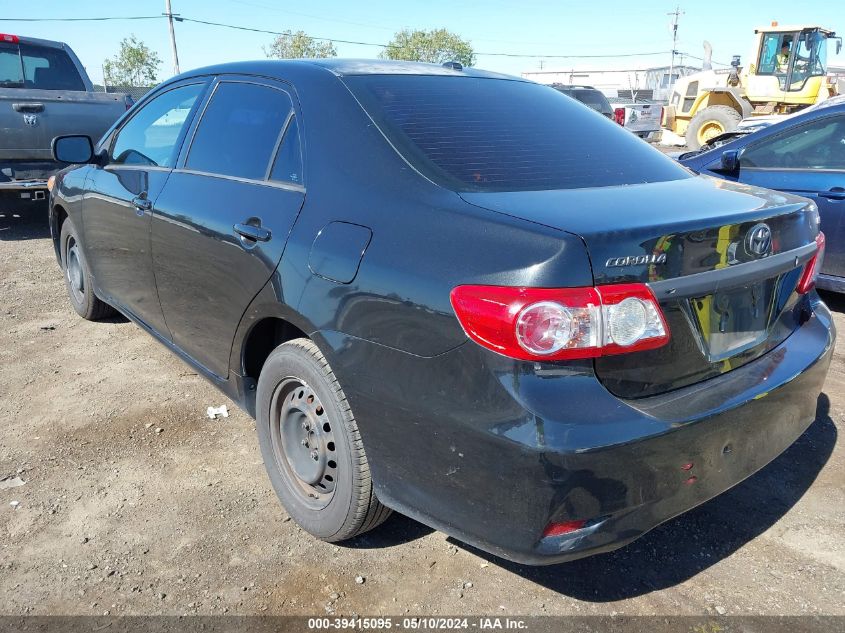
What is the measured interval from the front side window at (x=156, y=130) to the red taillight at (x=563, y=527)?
249cm

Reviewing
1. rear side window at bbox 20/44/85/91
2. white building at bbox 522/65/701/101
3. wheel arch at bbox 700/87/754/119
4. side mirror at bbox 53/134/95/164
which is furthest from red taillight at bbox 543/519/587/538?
white building at bbox 522/65/701/101

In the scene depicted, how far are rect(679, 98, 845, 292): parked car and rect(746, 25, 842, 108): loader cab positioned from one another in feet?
44.3

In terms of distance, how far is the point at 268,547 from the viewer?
2660 millimetres

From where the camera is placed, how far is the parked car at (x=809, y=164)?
16.5 feet

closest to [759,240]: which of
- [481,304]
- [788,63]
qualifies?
[481,304]

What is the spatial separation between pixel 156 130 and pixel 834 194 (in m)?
4.48

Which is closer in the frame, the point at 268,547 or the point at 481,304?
the point at 481,304

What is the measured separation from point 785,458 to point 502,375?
2.08 meters

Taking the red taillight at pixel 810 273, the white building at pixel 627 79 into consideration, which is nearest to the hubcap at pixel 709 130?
the red taillight at pixel 810 273

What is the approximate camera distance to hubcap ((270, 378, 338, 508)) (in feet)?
8.30

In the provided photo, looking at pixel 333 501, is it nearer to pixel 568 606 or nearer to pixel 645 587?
pixel 568 606

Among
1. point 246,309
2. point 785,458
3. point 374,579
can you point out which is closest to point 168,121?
point 246,309

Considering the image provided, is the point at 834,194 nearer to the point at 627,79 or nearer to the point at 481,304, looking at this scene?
the point at 481,304

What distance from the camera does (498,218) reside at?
2.01 m
